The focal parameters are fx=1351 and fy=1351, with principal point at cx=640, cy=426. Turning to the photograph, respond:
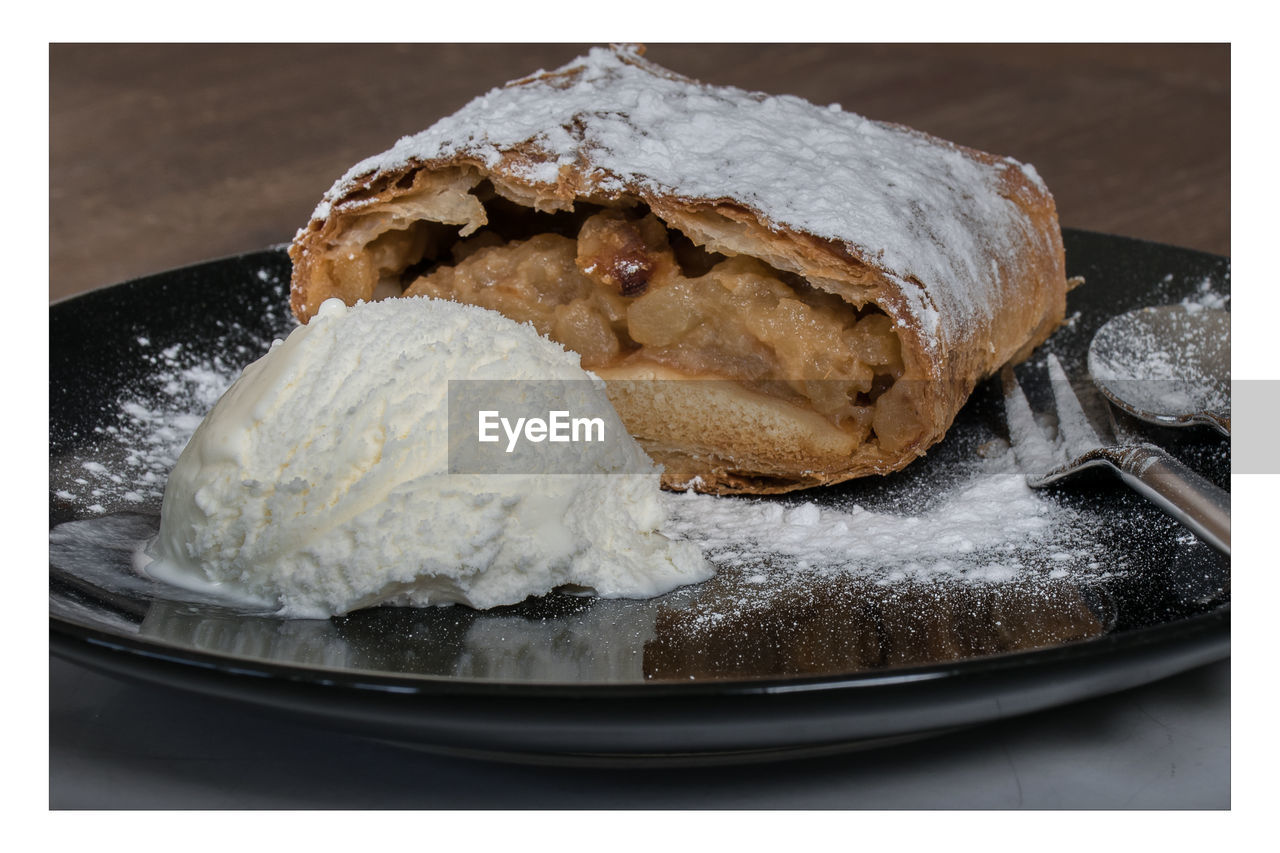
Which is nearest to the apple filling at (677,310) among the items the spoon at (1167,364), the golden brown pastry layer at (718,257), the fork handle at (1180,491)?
the golden brown pastry layer at (718,257)

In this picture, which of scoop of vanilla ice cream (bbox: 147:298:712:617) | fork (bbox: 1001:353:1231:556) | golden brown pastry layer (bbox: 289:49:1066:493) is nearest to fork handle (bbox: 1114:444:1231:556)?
fork (bbox: 1001:353:1231:556)

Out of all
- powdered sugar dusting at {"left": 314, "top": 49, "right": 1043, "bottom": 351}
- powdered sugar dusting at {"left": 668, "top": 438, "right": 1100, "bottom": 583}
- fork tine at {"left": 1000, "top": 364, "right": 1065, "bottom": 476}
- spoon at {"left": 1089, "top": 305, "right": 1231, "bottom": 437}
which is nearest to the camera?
powdered sugar dusting at {"left": 668, "top": 438, "right": 1100, "bottom": 583}

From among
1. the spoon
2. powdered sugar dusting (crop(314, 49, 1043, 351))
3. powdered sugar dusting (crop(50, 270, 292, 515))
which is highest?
powdered sugar dusting (crop(314, 49, 1043, 351))

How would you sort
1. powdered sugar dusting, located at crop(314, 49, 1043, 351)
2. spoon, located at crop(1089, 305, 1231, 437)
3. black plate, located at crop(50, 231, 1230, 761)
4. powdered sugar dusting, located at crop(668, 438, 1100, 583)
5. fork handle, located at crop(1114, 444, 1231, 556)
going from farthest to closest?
1. spoon, located at crop(1089, 305, 1231, 437)
2. powdered sugar dusting, located at crop(314, 49, 1043, 351)
3. powdered sugar dusting, located at crop(668, 438, 1100, 583)
4. fork handle, located at crop(1114, 444, 1231, 556)
5. black plate, located at crop(50, 231, 1230, 761)

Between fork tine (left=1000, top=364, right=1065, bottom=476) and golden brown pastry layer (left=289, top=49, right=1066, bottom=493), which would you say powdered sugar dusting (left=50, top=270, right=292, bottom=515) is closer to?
golden brown pastry layer (left=289, top=49, right=1066, bottom=493)

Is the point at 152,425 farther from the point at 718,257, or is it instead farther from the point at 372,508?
the point at 718,257

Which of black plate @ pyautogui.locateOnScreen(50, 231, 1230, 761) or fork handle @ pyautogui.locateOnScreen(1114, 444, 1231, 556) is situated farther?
fork handle @ pyautogui.locateOnScreen(1114, 444, 1231, 556)

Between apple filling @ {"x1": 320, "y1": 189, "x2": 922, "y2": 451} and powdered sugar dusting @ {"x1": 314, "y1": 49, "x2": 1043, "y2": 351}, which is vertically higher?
powdered sugar dusting @ {"x1": 314, "y1": 49, "x2": 1043, "y2": 351}

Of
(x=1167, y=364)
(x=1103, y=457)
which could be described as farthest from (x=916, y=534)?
(x=1167, y=364)
